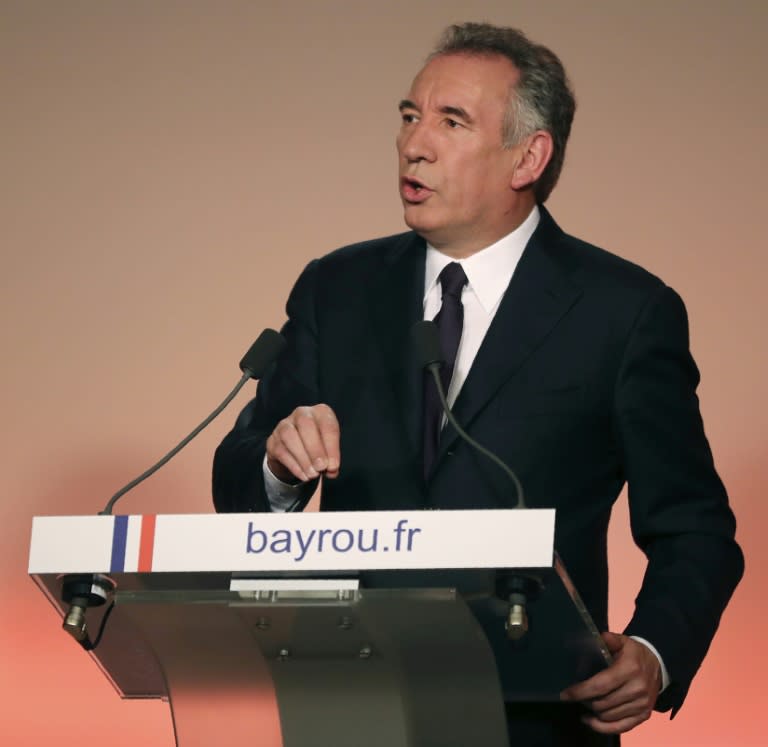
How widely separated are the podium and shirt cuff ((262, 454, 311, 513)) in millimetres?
355

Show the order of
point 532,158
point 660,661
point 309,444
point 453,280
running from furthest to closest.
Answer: point 532,158, point 453,280, point 660,661, point 309,444

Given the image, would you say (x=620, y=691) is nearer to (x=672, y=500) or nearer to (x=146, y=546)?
(x=672, y=500)

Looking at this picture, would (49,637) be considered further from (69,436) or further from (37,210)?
(37,210)

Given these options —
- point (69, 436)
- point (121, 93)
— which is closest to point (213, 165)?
point (121, 93)

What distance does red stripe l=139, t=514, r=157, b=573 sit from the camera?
5.06 feet

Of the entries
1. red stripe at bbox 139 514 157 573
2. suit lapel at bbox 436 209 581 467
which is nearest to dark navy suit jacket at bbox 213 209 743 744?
suit lapel at bbox 436 209 581 467

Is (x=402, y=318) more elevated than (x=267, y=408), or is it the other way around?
(x=402, y=318)

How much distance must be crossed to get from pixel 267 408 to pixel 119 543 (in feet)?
2.83

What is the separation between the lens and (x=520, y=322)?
2.29m

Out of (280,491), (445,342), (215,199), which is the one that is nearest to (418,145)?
(445,342)

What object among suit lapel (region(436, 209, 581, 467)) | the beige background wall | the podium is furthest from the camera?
the beige background wall

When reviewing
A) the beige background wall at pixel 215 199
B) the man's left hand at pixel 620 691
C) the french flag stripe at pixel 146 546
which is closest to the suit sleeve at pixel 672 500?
the man's left hand at pixel 620 691

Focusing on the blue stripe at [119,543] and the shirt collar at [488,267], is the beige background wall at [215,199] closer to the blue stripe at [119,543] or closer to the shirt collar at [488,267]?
the shirt collar at [488,267]

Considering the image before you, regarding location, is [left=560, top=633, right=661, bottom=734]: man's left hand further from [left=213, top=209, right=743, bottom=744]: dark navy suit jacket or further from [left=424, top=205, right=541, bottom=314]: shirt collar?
[left=424, top=205, right=541, bottom=314]: shirt collar
